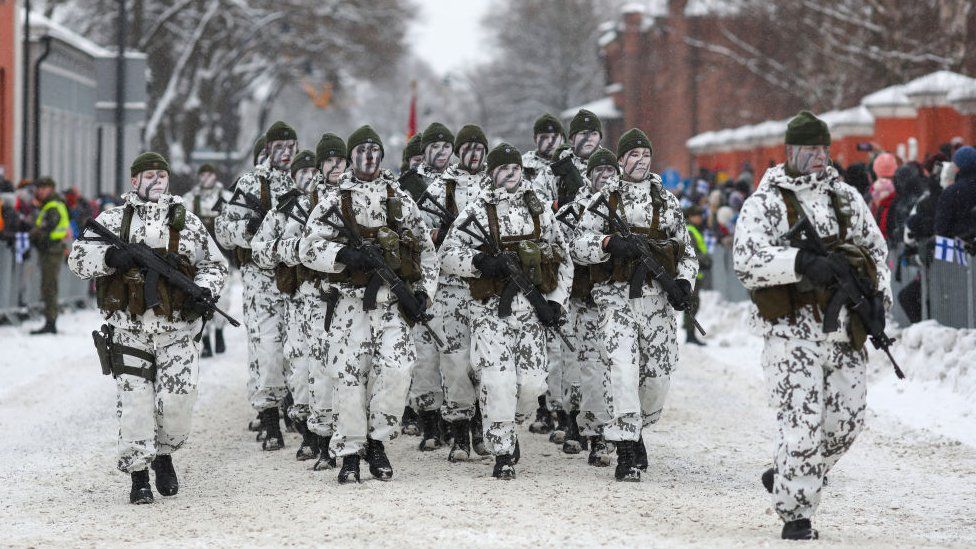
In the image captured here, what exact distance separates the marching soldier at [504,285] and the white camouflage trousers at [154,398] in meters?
1.86

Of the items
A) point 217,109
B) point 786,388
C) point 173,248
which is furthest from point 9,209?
point 217,109

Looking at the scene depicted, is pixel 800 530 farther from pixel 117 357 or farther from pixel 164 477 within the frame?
pixel 117 357

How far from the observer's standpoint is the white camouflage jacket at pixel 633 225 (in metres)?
10.1

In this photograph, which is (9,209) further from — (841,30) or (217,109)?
(217,109)

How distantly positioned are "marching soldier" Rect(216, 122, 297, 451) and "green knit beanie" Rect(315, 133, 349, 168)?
3.11 ft

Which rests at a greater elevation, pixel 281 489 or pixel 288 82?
pixel 288 82

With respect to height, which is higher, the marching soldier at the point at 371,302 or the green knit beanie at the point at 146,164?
the green knit beanie at the point at 146,164

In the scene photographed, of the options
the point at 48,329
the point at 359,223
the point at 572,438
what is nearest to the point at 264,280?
the point at 359,223

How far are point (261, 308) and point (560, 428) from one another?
8.19 feet

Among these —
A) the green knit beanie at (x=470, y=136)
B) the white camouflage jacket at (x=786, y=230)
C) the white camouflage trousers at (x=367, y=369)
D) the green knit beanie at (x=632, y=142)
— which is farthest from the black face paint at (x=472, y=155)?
the white camouflage jacket at (x=786, y=230)

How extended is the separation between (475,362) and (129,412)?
2.23 metres

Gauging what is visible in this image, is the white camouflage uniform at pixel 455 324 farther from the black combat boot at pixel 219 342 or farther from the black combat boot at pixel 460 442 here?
the black combat boot at pixel 219 342

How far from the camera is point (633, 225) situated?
33.2ft

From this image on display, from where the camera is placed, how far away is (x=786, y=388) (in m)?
7.77
